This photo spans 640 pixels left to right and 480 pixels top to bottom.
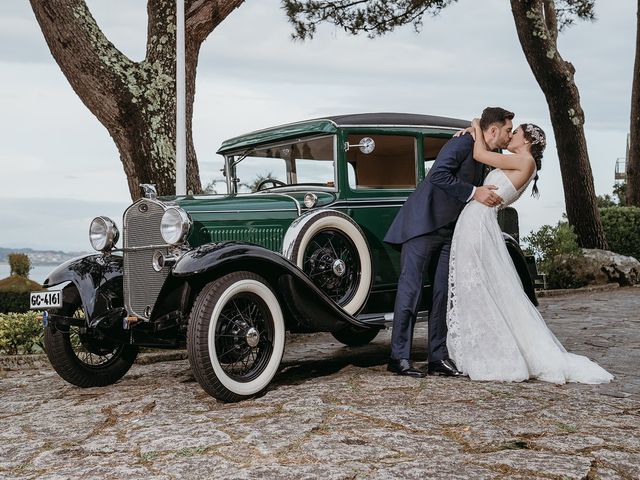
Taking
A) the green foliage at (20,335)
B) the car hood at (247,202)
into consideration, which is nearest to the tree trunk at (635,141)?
the car hood at (247,202)

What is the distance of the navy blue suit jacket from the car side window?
0.59 m

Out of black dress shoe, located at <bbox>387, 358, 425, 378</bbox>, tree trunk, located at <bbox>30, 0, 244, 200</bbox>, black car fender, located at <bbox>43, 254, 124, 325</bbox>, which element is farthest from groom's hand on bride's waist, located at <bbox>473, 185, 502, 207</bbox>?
tree trunk, located at <bbox>30, 0, 244, 200</bbox>

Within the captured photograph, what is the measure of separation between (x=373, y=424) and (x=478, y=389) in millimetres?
1114

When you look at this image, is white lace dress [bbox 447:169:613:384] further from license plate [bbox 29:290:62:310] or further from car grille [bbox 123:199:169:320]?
license plate [bbox 29:290:62:310]

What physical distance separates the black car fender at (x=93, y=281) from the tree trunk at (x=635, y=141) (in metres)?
13.8

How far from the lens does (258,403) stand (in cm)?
469

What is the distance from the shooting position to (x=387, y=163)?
6.25m

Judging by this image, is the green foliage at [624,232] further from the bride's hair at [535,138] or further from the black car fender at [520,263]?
the bride's hair at [535,138]

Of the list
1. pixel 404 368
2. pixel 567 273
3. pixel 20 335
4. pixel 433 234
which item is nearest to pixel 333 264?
pixel 433 234

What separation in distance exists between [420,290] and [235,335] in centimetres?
139

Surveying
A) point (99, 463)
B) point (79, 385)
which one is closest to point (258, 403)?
point (99, 463)

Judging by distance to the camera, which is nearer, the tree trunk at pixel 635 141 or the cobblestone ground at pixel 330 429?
the cobblestone ground at pixel 330 429

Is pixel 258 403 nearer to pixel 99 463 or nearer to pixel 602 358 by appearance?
pixel 99 463

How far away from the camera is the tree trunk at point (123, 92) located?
29.4 feet
